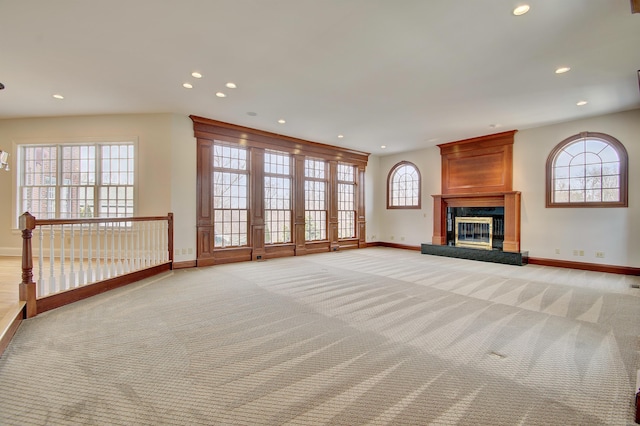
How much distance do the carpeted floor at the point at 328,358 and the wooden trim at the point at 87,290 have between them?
184 millimetres

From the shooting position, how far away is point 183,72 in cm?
399

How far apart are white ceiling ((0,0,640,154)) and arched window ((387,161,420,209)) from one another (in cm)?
315

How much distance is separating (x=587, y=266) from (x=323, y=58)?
258 inches

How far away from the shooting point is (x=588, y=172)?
5.82 meters

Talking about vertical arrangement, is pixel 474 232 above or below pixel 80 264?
above

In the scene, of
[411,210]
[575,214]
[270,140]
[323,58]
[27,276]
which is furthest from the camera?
[411,210]

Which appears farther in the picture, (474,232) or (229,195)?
(474,232)

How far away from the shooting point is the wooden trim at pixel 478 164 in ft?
22.5

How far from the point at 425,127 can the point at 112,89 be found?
19.7 ft

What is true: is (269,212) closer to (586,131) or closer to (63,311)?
(63,311)

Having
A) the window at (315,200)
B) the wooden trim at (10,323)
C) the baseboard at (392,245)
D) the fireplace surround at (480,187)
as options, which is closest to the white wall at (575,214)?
the fireplace surround at (480,187)

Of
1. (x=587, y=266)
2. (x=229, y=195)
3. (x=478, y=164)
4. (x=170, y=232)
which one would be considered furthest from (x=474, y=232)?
(x=170, y=232)

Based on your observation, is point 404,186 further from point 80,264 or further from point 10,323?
point 10,323

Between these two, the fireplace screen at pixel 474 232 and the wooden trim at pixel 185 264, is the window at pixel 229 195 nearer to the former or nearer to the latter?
the wooden trim at pixel 185 264
